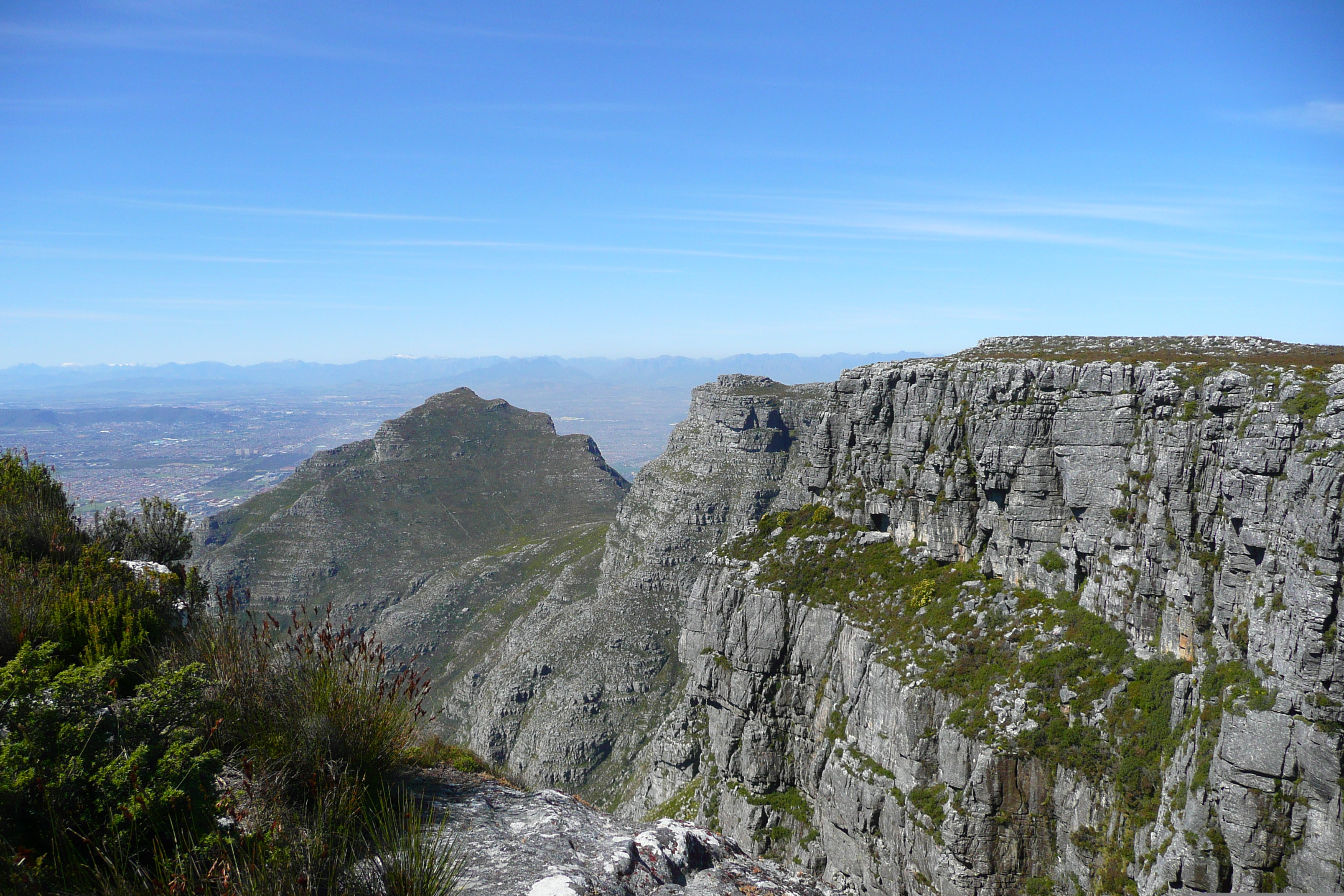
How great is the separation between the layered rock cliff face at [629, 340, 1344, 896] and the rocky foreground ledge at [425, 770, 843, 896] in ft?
72.1

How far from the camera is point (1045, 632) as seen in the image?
37.2 metres

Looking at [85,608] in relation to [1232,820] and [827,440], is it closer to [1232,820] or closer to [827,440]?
[1232,820]

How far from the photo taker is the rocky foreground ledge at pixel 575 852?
9.66 m

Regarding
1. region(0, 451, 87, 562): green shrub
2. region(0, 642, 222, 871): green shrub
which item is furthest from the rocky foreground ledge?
region(0, 451, 87, 562): green shrub

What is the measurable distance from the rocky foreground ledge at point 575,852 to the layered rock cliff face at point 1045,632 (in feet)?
72.1

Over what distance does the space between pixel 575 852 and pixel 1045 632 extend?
34.6m

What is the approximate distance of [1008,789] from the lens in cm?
3384

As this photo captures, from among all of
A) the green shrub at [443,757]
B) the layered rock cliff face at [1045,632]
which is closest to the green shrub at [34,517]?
the green shrub at [443,757]

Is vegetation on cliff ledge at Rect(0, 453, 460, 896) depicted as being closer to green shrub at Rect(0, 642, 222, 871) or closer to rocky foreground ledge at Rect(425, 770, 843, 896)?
green shrub at Rect(0, 642, 222, 871)

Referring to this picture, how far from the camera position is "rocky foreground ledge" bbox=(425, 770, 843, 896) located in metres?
9.66

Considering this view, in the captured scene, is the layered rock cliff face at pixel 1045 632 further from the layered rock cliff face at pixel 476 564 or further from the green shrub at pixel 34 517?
the green shrub at pixel 34 517

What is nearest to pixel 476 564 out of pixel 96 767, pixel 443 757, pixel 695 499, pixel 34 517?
pixel 695 499

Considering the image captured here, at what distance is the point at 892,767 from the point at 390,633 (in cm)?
9293

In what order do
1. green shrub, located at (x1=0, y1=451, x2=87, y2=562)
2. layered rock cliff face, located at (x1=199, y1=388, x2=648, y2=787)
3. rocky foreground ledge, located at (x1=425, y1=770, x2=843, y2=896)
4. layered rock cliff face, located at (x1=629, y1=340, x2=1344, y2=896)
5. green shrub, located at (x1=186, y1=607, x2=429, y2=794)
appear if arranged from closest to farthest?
green shrub, located at (x1=186, y1=607, x2=429, y2=794), rocky foreground ledge, located at (x1=425, y1=770, x2=843, y2=896), green shrub, located at (x1=0, y1=451, x2=87, y2=562), layered rock cliff face, located at (x1=629, y1=340, x2=1344, y2=896), layered rock cliff face, located at (x1=199, y1=388, x2=648, y2=787)
